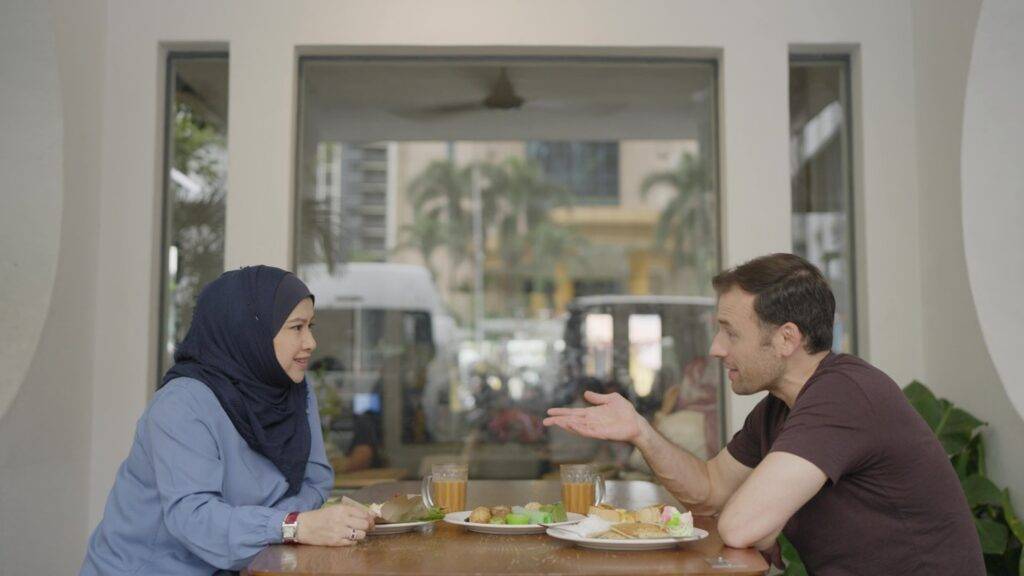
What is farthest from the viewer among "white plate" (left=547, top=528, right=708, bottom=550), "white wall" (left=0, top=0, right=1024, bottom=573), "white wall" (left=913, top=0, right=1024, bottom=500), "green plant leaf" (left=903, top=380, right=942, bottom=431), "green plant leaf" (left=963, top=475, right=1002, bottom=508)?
"white wall" (left=0, top=0, right=1024, bottom=573)

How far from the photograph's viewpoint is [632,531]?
1.89 m

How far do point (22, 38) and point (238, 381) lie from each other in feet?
6.26

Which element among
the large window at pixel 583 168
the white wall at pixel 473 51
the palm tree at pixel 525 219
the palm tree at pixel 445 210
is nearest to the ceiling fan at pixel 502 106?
the white wall at pixel 473 51

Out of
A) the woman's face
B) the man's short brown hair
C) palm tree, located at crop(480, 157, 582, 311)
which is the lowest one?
the woman's face

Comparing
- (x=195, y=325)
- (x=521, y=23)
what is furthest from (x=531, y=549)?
(x=521, y=23)

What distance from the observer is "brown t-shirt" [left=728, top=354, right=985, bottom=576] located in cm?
195

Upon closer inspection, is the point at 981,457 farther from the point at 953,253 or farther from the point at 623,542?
the point at 623,542

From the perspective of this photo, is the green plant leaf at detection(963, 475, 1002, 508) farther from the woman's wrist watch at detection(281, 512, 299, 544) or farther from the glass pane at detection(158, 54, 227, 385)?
the glass pane at detection(158, 54, 227, 385)

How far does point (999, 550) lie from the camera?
316cm

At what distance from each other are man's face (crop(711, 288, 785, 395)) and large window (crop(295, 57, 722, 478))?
194 cm

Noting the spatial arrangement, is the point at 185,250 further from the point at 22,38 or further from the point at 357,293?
the point at 357,293

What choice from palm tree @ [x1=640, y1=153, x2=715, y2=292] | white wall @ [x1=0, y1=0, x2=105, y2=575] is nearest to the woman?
white wall @ [x1=0, y1=0, x2=105, y2=575]

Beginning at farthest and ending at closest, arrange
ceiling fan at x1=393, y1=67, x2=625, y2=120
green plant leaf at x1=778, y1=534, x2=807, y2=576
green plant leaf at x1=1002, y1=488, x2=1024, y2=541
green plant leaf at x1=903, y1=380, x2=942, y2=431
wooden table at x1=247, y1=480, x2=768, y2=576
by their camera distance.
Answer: ceiling fan at x1=393, y1=67, x2=625, y2=120
green plant leaf at x1=903, y1=380, x2=942, y2=431
green plant leaf at x1=1002, y1=488, x2=1024, y2=541
green plant leaf at x1=778, y1=534, x2=807, y2=576
wooden table at x1=247, y1=480, x2=768, y2=576

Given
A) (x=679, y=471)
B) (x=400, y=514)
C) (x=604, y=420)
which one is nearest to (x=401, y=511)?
(x=400, y=514)
